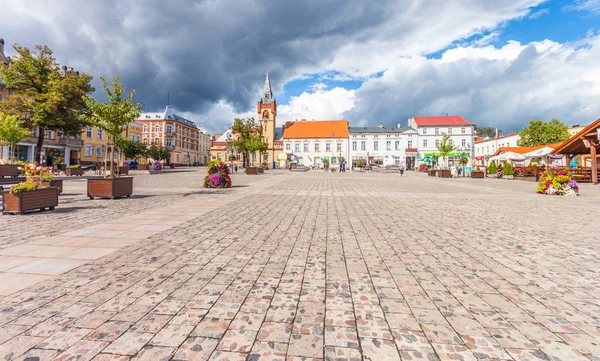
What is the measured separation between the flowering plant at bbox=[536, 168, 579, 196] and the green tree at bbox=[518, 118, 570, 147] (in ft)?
163

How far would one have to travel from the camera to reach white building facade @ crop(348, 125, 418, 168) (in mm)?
63500

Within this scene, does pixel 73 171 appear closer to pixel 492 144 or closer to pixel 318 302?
pixel 318 302

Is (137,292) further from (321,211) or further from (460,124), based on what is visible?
(460,124)

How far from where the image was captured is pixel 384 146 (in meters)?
64.1

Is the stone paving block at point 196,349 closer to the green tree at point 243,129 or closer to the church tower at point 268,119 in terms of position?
the green tree at point 243,129

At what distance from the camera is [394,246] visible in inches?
183

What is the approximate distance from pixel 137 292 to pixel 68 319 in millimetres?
Result: 590

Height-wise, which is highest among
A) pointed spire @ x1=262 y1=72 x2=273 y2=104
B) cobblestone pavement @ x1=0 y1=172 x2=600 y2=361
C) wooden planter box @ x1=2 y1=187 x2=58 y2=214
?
pointed spire @ x1=262 y1=72 x2=273 y2=104

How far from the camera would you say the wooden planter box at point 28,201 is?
282 inches

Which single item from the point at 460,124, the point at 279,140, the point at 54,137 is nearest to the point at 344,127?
the point at 279,140

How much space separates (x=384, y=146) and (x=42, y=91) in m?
57.5

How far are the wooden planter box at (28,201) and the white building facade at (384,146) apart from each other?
196 ft

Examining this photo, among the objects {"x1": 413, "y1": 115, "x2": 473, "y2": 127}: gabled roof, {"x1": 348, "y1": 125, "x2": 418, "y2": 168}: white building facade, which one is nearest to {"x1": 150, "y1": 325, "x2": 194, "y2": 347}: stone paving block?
{"x1": 348, "y1": 125, "x2": 418, "y2": 168}: white building facade

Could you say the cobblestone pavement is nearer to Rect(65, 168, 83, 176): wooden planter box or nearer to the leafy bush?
Rect(65, 168, 83, 176): wooden planter box
